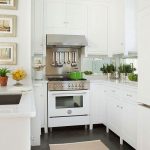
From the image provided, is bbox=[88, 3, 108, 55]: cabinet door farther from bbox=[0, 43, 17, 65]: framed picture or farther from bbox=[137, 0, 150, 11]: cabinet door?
bbox=[137, 0, 150, 11]: cabinet door

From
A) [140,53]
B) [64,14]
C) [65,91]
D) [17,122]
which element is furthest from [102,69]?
[17,122]

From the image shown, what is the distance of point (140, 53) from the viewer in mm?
2473

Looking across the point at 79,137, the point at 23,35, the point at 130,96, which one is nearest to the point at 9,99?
the point at 23,35

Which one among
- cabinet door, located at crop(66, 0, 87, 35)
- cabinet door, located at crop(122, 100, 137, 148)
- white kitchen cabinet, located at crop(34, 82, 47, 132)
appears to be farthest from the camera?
cabinet door, located at crop(66, 0, 87, 35)

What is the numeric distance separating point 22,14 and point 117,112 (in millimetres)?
2170

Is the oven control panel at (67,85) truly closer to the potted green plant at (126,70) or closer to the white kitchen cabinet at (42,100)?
the white kitchen cabinet at (42,100)

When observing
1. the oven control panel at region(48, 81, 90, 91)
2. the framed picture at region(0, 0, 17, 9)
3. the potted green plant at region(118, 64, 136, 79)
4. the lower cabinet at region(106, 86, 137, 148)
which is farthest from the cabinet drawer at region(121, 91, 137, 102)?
the framed picture at region(0, 0, 17, 9)

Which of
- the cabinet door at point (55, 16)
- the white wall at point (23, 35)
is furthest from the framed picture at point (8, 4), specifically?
the cabinet door at point (55, 16)

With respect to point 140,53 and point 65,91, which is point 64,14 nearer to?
point 65,91

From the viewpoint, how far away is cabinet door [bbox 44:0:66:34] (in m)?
4.31

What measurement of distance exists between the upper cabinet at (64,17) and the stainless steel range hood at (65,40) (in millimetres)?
114

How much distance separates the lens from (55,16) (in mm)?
4363

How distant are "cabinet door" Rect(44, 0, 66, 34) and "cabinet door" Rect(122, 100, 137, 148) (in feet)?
6.79

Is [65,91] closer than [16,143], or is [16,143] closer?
[16,143]
